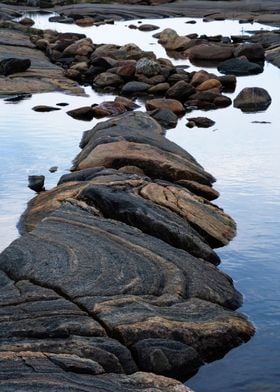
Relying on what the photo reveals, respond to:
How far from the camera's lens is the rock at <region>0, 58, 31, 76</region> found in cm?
2292

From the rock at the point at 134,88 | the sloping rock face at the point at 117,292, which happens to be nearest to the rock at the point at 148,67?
the rock at the point at 134,88

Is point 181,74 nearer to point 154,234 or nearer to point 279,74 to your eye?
point 279,74

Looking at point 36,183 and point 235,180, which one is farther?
point 235,180

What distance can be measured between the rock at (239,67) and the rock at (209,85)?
124 inches

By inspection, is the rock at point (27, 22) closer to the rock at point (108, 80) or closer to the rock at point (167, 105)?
the rock at point (108, 80)

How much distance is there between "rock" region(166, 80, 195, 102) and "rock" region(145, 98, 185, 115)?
1.12 metres

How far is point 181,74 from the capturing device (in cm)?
2272

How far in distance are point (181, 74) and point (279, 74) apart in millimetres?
3405

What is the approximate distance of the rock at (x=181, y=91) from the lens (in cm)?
2061

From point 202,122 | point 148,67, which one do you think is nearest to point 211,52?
point 148,67

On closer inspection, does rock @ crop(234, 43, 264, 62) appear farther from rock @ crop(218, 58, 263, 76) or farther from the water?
the water

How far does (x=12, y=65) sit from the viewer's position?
22.9 metres

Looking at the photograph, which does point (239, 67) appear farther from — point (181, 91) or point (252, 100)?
point (252, 100)

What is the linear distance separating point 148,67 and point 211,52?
5.37 metres
